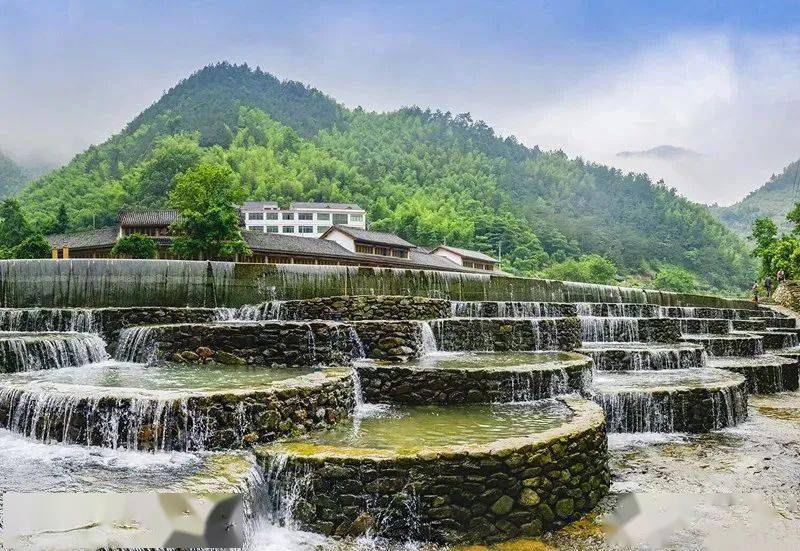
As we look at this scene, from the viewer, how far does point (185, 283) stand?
49.5ft

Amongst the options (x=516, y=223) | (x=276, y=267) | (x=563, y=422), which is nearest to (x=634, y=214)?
(x=516, y=223)

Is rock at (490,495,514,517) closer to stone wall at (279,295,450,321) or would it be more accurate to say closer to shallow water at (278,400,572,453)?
shallow water at (278,400,572,453)

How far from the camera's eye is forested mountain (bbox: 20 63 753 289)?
60750 millimetres

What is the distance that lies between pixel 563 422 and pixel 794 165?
14473 centimetres

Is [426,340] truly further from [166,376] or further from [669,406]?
[166,376]

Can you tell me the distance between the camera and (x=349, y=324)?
971cm

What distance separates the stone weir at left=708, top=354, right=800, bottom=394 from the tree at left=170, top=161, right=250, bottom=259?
19.3 metres

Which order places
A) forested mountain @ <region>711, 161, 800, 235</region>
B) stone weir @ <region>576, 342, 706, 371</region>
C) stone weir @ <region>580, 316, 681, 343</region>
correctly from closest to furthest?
stone weir @ <region>576, 342, 706, 371</region> < stone weir @ <region>580, 316, 681, 343</region> < forested mountain @ <region>711, 161, 800, 235</region>

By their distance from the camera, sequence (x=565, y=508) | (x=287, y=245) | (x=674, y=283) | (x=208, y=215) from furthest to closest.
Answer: (x=674, y=283) < (x=287, y=245) < (x=208, y=215) < (x=565, y=508)

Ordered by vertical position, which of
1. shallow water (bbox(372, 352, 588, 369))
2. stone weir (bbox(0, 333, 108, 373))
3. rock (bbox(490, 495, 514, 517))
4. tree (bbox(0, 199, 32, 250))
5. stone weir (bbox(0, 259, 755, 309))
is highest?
tree (bbox(0, 199, 32, 250))

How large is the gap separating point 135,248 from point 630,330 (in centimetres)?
2016

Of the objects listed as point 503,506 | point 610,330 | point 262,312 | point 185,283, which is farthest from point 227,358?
point 610,330

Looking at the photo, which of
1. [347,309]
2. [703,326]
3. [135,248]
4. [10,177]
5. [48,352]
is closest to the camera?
[48,352]

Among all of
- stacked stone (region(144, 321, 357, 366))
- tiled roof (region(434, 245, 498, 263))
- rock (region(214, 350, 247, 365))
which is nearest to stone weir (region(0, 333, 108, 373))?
stacked stone (region(144, 321, 357, 366))
